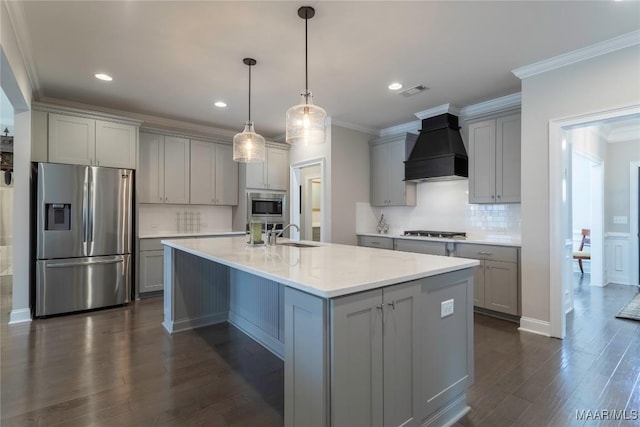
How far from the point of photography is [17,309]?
3.43 metres

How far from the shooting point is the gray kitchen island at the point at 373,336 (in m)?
1.38

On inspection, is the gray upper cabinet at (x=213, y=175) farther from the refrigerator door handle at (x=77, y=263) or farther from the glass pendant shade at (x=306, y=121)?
the glass pendant shade at (x=306, y=121)

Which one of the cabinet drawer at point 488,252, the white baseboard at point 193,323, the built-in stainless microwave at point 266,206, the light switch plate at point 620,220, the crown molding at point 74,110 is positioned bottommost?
the white baseboard at point 193,323

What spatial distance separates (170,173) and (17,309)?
2.39m

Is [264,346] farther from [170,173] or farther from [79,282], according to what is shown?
[170,173]

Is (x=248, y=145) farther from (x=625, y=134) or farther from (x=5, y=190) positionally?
(x=625, y=134)

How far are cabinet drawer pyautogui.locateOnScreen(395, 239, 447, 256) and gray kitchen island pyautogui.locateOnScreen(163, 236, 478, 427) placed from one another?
6.66 ft

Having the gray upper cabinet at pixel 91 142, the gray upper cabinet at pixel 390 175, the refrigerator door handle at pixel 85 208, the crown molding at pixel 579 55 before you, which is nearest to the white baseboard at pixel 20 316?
the refrigerator door handle at pixel 85 208

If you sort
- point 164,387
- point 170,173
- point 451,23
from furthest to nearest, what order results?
point 170,173 → point 451,23 → point 164,387

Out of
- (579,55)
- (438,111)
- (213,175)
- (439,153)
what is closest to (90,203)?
(213,175)

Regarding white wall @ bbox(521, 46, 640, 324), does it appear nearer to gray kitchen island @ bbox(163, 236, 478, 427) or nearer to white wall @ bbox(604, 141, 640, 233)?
gray kitchen island @ bbox(163, 236, 478, 427)

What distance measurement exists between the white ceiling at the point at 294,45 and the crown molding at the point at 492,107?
0.20m

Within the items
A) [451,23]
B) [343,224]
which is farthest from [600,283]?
[451,23]

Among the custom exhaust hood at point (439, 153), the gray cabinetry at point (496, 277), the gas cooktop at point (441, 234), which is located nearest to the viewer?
the gray cabinetry at point (496, 277)
